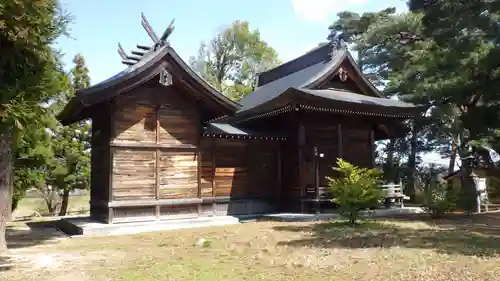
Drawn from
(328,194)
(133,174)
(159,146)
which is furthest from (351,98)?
(133,174)

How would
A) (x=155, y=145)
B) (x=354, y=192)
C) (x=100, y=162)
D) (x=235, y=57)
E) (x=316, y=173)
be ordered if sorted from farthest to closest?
(x=235, y=57)
(x=316, y=173)
(x=100, y=162)
(x=155, y=145)
(x=354, y=192)

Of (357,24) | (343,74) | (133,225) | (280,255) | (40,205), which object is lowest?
(40,205)

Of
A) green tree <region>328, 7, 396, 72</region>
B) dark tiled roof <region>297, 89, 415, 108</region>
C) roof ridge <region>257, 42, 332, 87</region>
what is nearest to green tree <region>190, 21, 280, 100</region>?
green tree <region>328, 7, 396, 72</region>

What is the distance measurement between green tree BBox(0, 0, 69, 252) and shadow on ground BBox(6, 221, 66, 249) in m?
2.29

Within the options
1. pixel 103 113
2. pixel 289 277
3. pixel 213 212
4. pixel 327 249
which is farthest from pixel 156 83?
pixel 289 277

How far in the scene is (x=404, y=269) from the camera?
6.79m

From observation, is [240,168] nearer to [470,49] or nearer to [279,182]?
[279,182]

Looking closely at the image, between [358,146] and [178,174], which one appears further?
[358,146]

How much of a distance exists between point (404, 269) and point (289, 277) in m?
1.98

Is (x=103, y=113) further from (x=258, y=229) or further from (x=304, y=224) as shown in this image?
(x=304, y=224)

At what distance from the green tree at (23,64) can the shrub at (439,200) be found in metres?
12.1

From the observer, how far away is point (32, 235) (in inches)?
473

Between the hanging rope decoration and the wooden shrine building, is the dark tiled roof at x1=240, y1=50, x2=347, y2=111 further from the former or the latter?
the hanging rope decoration

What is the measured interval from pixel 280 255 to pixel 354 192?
376 cm
